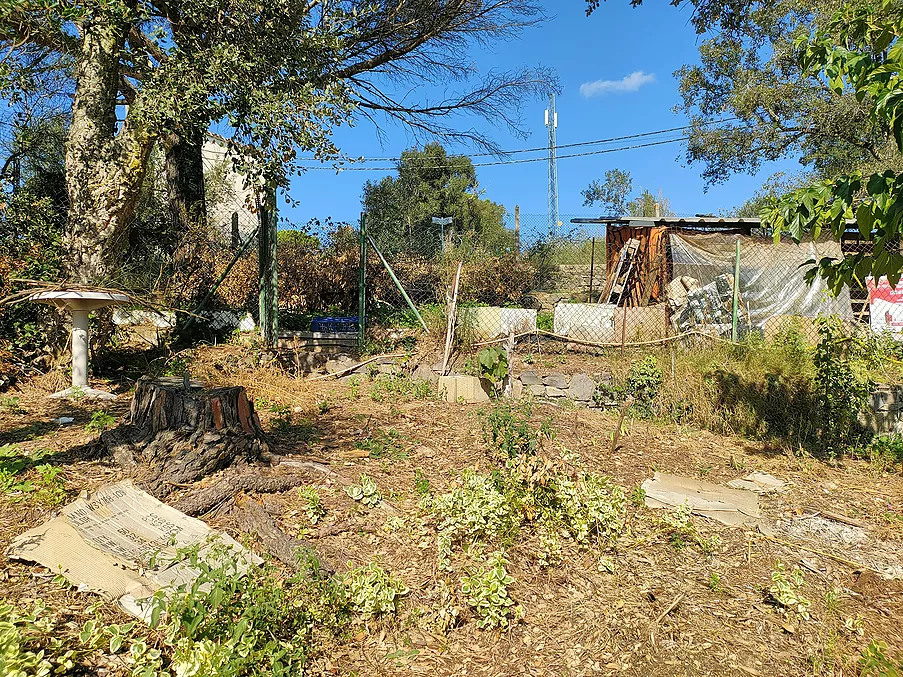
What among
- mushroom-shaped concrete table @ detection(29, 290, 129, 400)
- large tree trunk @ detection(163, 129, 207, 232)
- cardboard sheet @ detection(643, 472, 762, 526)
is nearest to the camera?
cardboard sheet @ detection(643, 472, 762, 526)

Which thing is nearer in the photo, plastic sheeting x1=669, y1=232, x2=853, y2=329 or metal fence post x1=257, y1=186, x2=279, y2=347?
metal fence post x1=257, y1=186, x2=279, y2=347

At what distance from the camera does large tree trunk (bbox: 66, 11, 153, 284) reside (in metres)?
6.70

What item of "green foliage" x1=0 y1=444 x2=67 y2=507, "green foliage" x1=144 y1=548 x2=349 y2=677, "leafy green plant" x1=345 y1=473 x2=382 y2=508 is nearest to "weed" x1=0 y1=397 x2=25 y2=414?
"green foliage" x1=0 y1=444 x2=67 y2=507

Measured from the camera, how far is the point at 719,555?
327cm

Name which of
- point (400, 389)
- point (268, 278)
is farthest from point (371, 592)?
point (268, 278)

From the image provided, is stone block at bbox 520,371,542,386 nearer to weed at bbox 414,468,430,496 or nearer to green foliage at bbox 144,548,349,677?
weed at bbox 414,468,430,496

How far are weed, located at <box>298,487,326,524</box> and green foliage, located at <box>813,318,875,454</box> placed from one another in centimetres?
441

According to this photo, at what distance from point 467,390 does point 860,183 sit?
4.61m

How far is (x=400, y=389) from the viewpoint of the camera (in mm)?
7020

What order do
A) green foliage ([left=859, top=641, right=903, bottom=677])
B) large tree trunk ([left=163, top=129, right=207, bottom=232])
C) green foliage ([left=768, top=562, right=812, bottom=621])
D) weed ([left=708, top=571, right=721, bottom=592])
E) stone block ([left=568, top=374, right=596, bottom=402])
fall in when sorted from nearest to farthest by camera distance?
green foliage ([left=859, top=641, right=903, bottom=677]) < green foliage ([left=768, top=562, right=812, bottom=621]) < weed ([left=708, top=571, right=721, bottom=592]) < stone block ([left=568, top=374, right=596, bottom=402]) < large tree trunk ([left=163, top=129, right=207, bottom=232])

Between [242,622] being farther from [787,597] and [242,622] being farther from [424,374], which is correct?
[424,374]

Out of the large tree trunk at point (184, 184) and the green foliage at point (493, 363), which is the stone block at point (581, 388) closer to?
the green foliage at point (493, 363)

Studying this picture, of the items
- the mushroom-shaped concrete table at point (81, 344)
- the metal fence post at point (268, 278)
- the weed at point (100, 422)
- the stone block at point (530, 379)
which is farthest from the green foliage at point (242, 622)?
the metal fence post at point (268, 278)

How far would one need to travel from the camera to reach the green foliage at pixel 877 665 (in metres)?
→ 2.17
